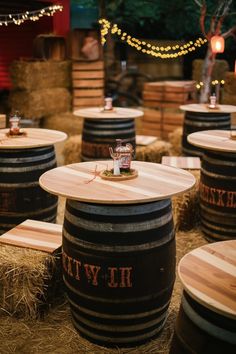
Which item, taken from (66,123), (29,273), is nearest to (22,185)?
(29,273)

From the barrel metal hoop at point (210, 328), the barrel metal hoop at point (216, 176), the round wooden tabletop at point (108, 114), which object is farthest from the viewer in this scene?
the round wooden tabletop at point (108, 114)

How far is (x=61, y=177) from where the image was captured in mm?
3344

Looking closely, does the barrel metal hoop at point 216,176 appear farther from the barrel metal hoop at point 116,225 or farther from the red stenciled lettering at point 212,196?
the barrel metal hoop at point 116,225

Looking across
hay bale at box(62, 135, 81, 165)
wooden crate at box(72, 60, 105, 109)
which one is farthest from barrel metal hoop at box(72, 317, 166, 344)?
wooden crate at box(72, 60, 105, 109)

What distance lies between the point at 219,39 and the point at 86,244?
658 centimetres

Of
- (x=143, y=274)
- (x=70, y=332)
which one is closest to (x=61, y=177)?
(x=143, y=274)

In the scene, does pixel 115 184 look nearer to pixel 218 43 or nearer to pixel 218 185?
pixel 218 185

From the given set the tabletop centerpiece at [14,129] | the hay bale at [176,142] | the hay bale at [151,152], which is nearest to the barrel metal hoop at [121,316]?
the tabletop centerpiece at [14,129]

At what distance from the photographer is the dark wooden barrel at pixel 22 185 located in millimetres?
4277

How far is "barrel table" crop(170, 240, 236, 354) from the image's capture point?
1.89m

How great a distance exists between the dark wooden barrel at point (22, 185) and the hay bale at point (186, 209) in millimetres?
1474

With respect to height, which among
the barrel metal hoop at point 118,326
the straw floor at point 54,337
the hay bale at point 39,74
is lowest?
the straw floor at point 54,337

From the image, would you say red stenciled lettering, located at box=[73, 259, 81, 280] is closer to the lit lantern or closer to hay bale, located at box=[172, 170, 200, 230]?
hay bale, located at box=[172, 170, 200, 230]

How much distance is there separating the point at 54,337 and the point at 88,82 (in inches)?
307
